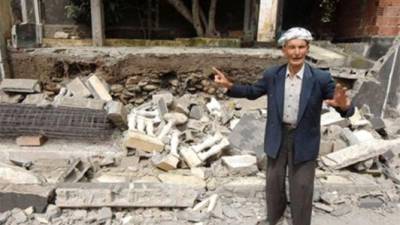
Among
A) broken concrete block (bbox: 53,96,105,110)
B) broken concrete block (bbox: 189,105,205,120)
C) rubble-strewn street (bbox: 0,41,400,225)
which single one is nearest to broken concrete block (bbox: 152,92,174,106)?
rubble-strewn street (bbox: 0,41,400,225)

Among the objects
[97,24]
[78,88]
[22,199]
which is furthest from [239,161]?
[97,24]

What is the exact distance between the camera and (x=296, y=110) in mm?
2674

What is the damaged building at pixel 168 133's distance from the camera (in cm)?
345

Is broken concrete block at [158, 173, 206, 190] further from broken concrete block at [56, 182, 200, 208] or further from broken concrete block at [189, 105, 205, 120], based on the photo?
broken concrete block at [189, 105, 205, 120]

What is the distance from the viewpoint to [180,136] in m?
4.57

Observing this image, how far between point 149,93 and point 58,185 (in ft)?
8.09

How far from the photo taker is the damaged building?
11.3ft

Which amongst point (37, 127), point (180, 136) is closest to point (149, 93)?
point (180, 136)

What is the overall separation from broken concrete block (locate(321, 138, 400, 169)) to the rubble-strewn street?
0.01 metres

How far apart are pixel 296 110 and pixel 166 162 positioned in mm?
1838

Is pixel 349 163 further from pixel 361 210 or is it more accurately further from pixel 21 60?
pixel 21 60

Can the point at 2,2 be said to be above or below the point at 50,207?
above

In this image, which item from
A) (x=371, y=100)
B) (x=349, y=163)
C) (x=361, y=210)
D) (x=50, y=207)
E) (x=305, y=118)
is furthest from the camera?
(x=371, y=100)

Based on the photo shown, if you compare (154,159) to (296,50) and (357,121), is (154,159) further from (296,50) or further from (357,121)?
(357,121)
